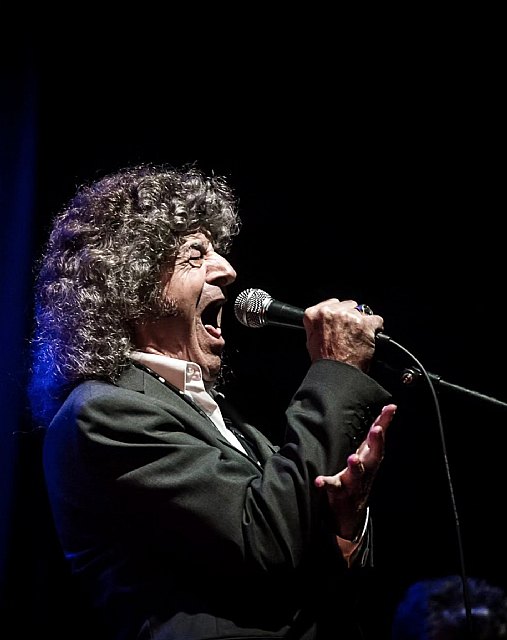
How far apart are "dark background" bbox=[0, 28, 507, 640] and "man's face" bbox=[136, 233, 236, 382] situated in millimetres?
881

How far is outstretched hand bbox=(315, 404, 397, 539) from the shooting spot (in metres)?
1.42

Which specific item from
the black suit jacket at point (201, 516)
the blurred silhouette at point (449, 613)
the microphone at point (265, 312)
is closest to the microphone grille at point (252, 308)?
the microphone at point (265, 312)

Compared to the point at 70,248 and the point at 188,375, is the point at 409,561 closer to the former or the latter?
→ the point at 188,375

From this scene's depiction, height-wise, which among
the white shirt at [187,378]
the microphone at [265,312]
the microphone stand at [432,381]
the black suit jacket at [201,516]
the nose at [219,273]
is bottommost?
the black suit jacket at [201,516]

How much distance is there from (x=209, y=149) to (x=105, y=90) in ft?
1.52

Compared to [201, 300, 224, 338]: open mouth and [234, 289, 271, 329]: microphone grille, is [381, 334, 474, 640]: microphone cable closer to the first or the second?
[234, 289, 271, 329]: microphone grille

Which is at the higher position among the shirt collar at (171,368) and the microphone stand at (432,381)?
the microphone stand at (432,381)

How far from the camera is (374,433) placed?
1436 mm

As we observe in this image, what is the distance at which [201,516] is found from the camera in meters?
1.41

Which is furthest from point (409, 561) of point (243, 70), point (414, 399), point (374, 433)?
point (243, 70)

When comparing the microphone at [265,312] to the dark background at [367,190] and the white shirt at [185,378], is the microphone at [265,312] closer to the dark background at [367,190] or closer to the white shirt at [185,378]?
the white shirt at [185,378]

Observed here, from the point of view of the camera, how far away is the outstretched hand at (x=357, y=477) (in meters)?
1.42

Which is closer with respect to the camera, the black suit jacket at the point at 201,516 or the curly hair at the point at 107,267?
the black suit jacket at the point at 201,516

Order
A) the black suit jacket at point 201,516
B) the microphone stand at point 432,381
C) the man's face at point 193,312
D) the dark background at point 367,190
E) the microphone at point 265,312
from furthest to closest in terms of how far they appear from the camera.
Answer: the dark background at point 367,190 → the man's face at point 193,312 → the microphone at point 265,312 → the microphone stand at point 432,381 → the black suit jacket at point 201,516
